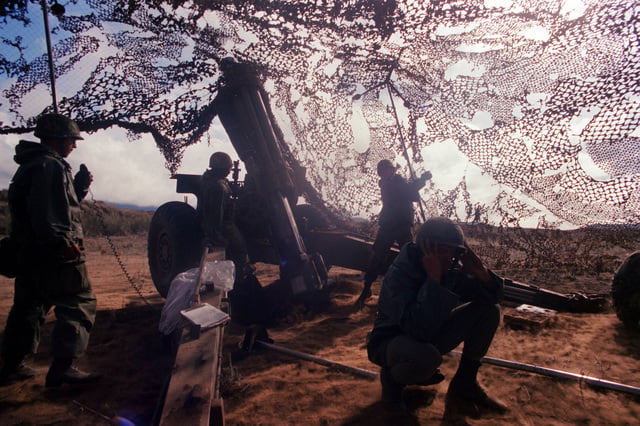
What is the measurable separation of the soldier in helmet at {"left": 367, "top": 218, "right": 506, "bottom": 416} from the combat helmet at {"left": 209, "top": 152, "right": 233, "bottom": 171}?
126 inches

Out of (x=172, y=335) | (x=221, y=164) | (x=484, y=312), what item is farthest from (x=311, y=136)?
(x=484, y=312)

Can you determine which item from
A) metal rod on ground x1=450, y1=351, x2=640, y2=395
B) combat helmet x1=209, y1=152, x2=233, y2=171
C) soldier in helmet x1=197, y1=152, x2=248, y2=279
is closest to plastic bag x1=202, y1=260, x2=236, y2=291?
soldier in helmet x1=197, y1=152, x2=248, y2=279

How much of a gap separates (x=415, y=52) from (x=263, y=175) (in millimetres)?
2347

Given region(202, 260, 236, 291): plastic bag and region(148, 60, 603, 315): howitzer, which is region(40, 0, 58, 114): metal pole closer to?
region(148, 60, 603, 315): howitzer

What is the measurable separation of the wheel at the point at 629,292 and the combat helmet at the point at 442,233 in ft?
7.19

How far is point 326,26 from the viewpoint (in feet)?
13.7

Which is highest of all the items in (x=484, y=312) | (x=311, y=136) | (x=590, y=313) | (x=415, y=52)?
(x=415, y=52)

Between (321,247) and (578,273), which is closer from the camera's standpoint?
(321,247)

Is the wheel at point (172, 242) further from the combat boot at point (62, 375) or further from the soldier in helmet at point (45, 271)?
the combat boot at point (62, 375)

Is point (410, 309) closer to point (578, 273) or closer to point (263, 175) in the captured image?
point (263, 175)

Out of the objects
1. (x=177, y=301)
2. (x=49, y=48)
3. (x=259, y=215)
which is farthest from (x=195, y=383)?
(x=49, y=48)

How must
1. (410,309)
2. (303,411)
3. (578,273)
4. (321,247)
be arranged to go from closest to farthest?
(410,309) → (303,411) → (321,247) → (578,273)

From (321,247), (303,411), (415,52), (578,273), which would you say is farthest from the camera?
(578,273)

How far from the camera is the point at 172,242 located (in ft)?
15.7
